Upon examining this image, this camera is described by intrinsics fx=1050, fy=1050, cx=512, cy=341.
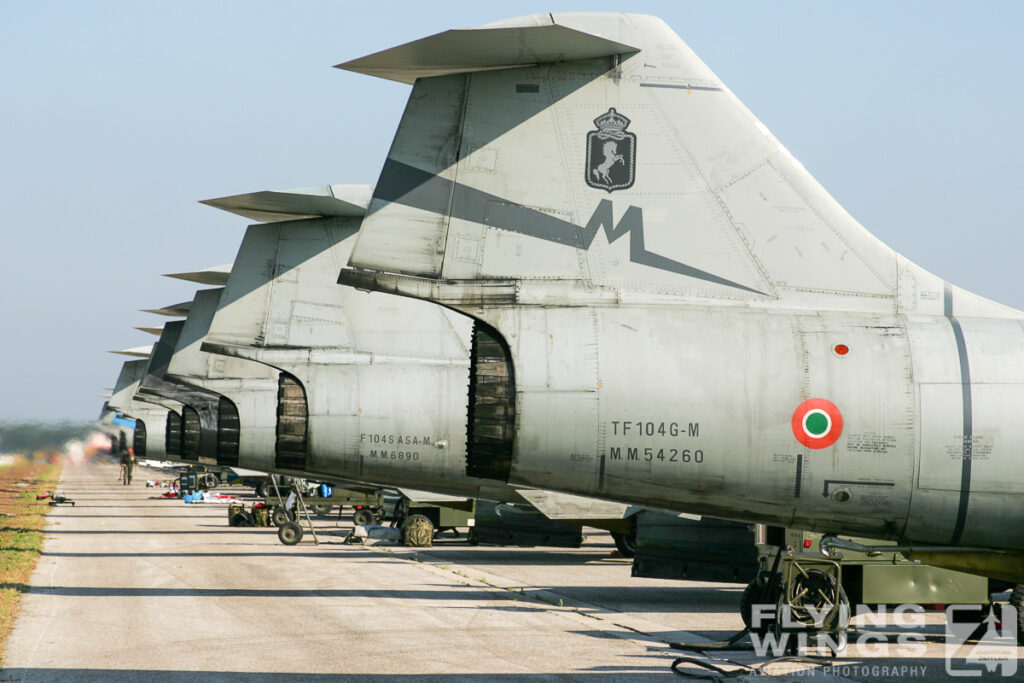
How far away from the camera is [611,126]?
782 centimetres

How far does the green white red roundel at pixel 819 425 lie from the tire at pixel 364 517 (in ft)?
90.4

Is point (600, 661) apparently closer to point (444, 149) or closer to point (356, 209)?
point (444, 149)

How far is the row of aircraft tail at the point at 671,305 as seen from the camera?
705 centimetres

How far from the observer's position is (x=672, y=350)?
7129 mm

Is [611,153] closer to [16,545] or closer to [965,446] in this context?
[965,446]

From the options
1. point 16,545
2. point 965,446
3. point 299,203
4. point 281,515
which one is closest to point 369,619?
point 299,203

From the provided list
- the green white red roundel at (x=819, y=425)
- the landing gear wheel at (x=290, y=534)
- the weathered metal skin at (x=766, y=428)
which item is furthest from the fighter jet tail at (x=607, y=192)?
the landing gear wheel at (x=290, y=534)

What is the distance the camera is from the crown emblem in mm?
7809

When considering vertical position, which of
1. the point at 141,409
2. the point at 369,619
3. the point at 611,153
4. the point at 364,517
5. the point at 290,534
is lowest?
the point at 364,517

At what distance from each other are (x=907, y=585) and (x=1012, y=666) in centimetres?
182

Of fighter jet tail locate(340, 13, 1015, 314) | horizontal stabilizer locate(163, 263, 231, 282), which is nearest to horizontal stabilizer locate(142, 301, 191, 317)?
horizontal stabilizer locate(163, 263, 231, 282)

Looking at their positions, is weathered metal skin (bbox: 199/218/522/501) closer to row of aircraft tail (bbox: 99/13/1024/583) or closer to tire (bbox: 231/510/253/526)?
row of aircraft tail (bbox: 99/13/1024/583)

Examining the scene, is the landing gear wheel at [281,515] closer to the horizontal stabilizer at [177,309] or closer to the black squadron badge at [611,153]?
the horizontal stabilizer at [177,309]

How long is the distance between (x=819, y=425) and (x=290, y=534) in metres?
23.8
